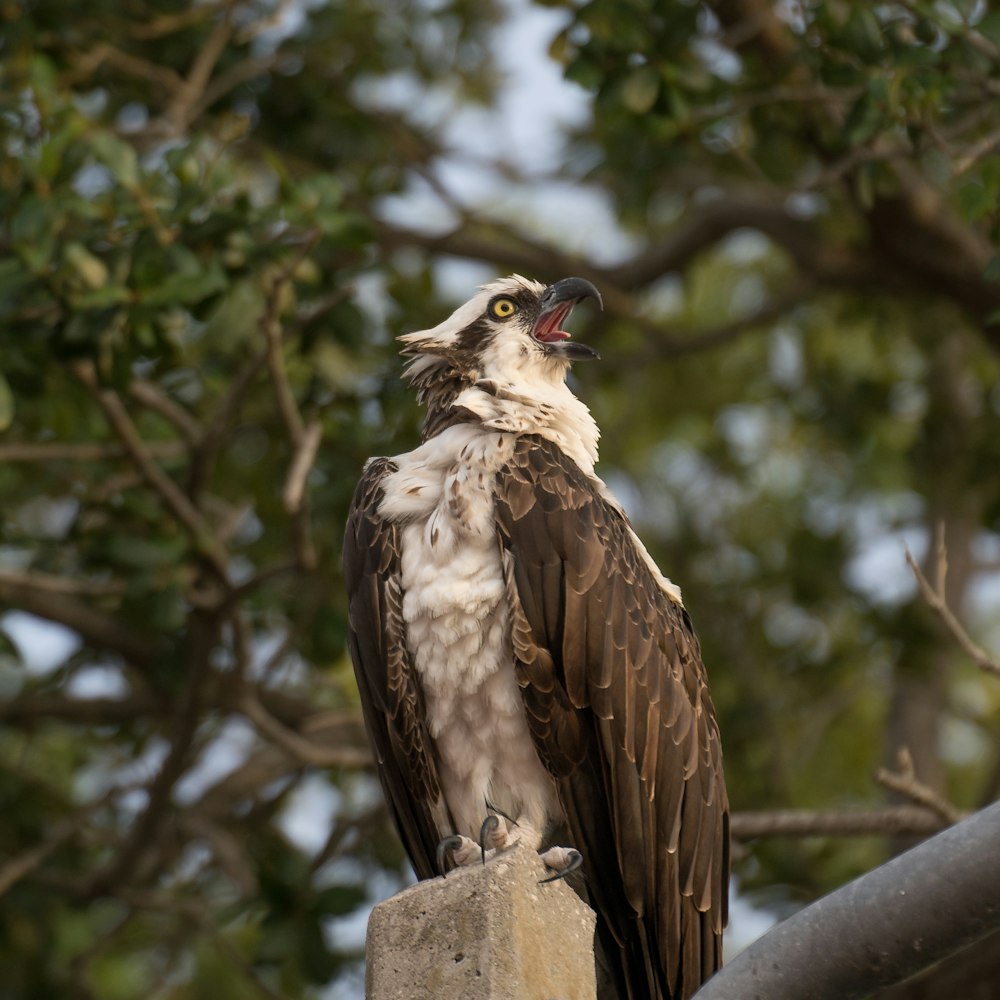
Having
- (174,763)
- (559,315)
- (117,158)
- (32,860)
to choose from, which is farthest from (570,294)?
(32,860)

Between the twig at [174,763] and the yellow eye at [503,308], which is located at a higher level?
the yellow eye at [503,308]

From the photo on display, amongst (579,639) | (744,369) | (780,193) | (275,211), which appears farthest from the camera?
(744,369)

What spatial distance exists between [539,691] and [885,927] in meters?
1.62

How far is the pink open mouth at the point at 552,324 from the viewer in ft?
16.6

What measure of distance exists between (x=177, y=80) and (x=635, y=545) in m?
3.82

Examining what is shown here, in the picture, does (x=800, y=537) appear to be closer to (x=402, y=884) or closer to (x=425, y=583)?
(x=402, y=884)

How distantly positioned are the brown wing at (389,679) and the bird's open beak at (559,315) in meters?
0.78

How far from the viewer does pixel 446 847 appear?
407 centimetres

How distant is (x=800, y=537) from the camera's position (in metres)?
8.17

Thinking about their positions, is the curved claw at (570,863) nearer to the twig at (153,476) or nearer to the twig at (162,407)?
the twig at (153,476)

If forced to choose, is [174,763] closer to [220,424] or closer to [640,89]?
[220,424]

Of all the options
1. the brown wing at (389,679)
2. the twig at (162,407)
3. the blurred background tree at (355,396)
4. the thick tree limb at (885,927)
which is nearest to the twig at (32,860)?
the blurred background tree at (355,396)

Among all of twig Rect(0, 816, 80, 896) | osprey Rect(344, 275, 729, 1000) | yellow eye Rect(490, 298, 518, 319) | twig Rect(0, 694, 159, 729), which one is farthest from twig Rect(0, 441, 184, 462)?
osprey Rect(344, 275, 729, 1000)

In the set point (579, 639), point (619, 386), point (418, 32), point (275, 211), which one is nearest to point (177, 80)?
point (275, 211)
